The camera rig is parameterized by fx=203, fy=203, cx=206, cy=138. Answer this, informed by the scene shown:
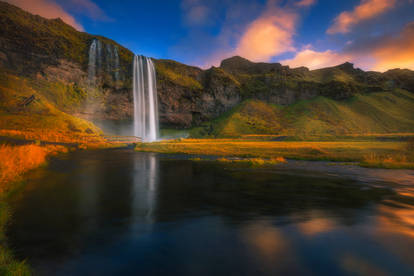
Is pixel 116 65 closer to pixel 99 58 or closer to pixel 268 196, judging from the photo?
pixel 99 58

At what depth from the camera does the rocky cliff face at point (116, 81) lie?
7212 cm

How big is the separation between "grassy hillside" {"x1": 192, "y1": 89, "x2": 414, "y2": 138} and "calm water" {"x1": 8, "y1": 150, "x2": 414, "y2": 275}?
3111 inches

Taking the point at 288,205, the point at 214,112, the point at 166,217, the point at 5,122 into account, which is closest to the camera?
the point at 166,217

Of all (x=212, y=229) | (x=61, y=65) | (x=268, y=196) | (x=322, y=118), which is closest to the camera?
(x=212, y=229)

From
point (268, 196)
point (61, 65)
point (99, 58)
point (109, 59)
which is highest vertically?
point (109, 59)

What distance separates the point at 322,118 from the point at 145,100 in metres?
87.4

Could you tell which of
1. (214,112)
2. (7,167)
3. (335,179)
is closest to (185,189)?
(7,167)

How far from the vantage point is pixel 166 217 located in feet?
32.3

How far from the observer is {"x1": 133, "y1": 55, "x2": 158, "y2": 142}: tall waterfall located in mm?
93750

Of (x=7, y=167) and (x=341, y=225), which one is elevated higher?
(x=7, y=167)

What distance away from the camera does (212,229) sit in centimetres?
852

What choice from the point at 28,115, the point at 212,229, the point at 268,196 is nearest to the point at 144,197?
the point at 212,229

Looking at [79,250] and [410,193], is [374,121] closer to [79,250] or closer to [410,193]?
[410,193]

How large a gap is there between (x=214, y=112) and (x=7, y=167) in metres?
112
